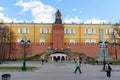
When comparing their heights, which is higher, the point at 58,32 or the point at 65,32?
the point at 65,32

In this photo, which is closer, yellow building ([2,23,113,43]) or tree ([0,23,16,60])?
tree ([0,23,16,60])

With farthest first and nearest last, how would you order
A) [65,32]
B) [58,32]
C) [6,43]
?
[65,32]
[58,32]
[6,43]

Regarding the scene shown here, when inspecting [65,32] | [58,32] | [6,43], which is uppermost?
[65,32]

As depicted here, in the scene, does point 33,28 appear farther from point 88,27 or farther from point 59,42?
point 88,27

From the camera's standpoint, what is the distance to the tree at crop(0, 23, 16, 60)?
281ft

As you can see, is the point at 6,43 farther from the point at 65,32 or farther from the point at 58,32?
the point at 65,32

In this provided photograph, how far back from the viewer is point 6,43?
3561 inches

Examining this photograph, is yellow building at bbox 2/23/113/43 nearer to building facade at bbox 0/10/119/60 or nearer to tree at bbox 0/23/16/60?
building facade at bbox 0/10/119/60

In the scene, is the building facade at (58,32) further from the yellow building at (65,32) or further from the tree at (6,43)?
the tree at (6,43)

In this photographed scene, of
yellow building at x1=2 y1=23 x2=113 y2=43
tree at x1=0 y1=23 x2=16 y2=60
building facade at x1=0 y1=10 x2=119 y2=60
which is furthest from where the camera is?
yellow building at x1=2 y1=23 x2=113 y2=43

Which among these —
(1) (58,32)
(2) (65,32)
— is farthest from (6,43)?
(2) (65,32)

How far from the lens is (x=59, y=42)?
101312mm

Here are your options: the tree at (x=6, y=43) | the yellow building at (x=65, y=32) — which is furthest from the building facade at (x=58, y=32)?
the tree at (x=6, y=43)

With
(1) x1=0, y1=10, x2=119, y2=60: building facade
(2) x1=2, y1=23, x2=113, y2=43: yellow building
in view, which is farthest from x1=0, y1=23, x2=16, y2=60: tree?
(2) x1=2, y1=23, x2=113, y2=43: yellow building
